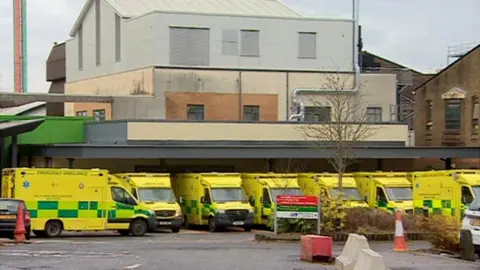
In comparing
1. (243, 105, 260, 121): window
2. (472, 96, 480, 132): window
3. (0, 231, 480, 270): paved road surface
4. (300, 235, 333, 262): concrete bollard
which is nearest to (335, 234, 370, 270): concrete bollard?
(0, 231, 480, 270): paved road surface

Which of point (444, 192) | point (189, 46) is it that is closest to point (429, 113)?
point (189, 46)

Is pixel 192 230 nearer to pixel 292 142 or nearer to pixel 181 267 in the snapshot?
pixel 292 142

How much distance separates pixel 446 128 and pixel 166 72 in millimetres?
18098

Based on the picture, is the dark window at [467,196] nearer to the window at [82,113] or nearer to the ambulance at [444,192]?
the ambulance at [444,192]

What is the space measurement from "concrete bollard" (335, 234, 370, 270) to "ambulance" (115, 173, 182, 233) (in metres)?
21.9

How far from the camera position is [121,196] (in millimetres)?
37531

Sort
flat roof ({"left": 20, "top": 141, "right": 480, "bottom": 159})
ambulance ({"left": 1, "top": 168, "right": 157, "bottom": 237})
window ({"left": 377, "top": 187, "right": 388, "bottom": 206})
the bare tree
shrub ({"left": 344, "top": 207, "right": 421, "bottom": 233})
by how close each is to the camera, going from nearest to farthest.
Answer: shrub ({"left": 344, "top": 207, "right": 421, "bottom": 233}), ambulance ({"left": 1, "top": 168, "right": 157, "bottom": 237}), window ({"left": 377, "top": 187, "right": 388, "bottom": 206}), flat roof ({"left": 20, "top": 141, "right": 480, "bottom": 159}), the bare tree

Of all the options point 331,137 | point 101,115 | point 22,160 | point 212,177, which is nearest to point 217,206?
point 212,177

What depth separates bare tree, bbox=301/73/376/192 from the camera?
154 ft

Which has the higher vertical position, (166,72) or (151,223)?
(166,72)

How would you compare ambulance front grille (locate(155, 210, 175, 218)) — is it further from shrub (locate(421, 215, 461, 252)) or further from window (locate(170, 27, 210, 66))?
shrub (locate(421, 215, 461, 252))

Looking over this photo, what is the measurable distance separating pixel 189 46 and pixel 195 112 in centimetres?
427

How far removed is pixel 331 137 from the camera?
47562mm

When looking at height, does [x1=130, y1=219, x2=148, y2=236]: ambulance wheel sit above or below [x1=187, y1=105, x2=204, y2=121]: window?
below
